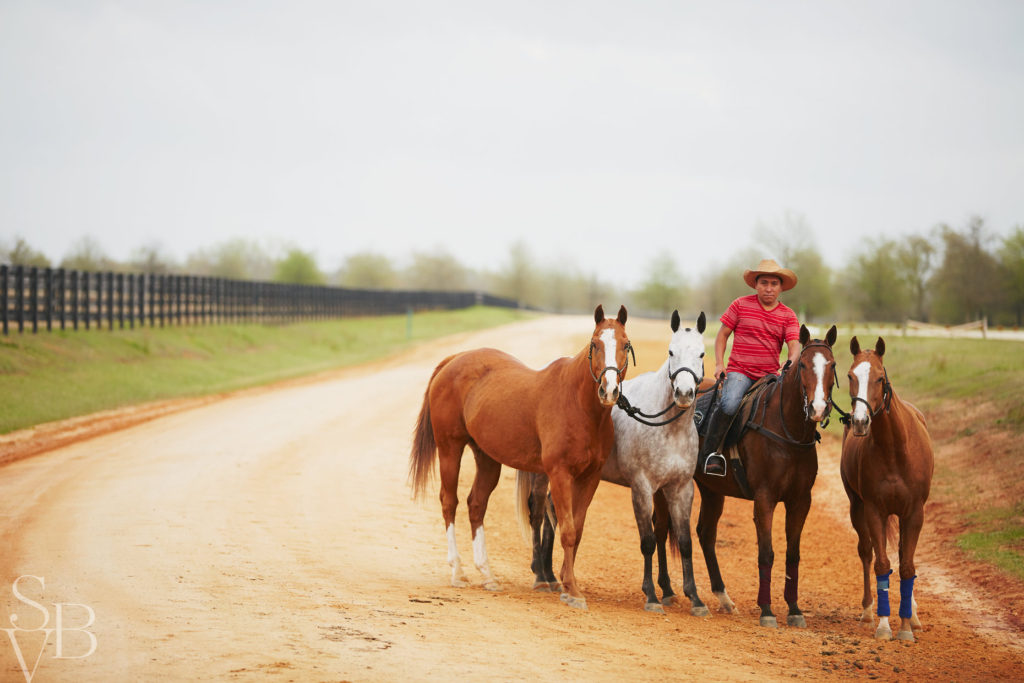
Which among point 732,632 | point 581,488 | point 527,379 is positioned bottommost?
point 732,632

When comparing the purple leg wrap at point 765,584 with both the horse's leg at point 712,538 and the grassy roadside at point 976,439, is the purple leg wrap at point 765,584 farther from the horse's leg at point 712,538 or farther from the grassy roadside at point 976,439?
the grassy roadside at point 976,439

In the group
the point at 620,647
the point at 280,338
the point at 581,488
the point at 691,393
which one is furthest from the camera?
the point at 280,338

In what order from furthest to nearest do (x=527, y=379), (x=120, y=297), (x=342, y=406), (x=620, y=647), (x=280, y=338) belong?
(x=280, y=338) < (x=120, y=297) < (x=342, y=406) < (x=527, y=379) < (x=620, y=647)

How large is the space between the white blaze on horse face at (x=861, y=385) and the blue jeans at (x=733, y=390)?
1.29 meters

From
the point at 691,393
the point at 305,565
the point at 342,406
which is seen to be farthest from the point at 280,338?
the point at 691,393

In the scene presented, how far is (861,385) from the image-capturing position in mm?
6930

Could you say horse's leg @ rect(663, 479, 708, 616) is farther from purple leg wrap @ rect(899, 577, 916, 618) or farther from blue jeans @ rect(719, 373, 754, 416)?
purple leg wrap @ rect(899, 577, 916, 618)

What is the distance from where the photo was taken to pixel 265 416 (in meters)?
17.9

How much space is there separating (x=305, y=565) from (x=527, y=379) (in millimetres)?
2820

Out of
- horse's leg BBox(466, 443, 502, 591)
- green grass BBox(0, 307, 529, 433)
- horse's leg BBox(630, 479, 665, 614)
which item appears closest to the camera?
horse's leg BBox(630, 479, 665, 614)

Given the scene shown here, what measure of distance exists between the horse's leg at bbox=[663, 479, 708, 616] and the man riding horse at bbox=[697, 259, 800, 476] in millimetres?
392

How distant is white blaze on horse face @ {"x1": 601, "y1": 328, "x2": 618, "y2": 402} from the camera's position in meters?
6.76

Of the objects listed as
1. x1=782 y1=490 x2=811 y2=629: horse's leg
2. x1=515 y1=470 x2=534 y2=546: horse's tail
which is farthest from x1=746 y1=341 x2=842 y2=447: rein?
x1=515 y1=470 x2=534 y2=546: horse's tail

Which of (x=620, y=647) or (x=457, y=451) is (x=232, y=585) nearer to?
(x=457, y=451)
